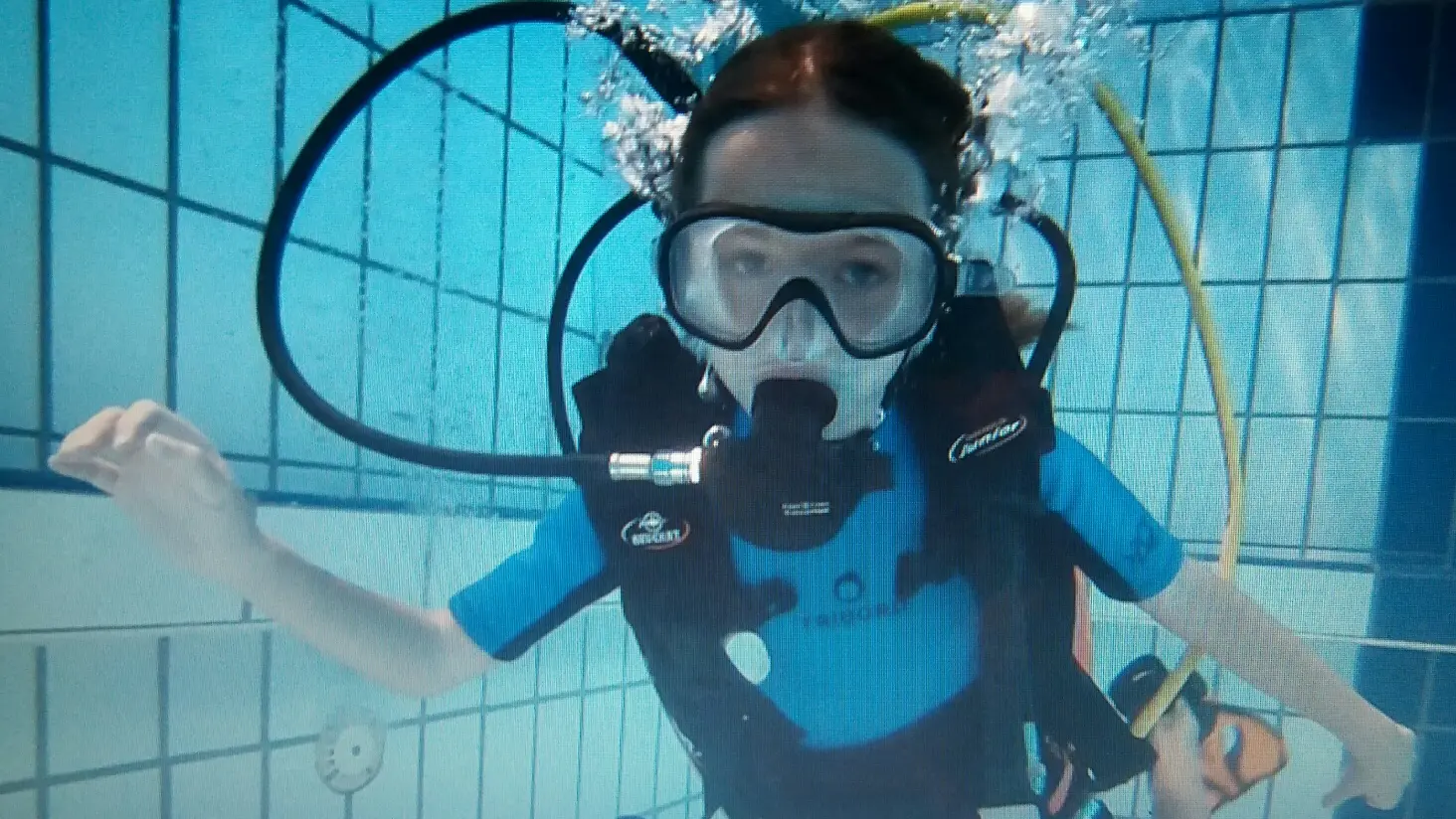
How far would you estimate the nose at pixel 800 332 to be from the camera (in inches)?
40.0

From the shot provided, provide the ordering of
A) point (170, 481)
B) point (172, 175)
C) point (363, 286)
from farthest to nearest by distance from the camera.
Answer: point (363, 286), point (172, 175), point (170, 481)

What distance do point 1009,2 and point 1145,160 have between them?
0.80 metres

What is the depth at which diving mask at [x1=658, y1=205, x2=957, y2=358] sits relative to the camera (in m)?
1.00

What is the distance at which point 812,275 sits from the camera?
1.03m

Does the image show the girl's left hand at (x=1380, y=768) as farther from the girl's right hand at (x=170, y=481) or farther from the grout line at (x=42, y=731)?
the grout line at (x=42, y=731)

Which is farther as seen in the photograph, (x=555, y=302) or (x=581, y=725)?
(x=581, y=725)

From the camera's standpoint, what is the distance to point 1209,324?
1394mm

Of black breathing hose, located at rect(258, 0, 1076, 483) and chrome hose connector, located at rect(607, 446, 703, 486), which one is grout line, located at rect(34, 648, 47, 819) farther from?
chrome hose connector, located at rect(607, 446, 703, 486)

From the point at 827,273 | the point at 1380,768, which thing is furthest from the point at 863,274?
the point at 1380,768

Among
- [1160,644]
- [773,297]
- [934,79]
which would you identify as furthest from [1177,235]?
[1160,644]

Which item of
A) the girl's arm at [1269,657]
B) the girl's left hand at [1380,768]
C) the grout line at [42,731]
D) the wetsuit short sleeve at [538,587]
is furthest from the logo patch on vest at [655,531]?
the grout line at [42,731]

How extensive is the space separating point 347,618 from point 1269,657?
1315 mm

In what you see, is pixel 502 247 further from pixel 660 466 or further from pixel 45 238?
pixel 660 466

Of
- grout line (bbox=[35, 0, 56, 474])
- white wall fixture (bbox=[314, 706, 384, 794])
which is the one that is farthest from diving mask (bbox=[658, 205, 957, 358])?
white wall fixture (bbox=[314, 706, 384, 794])
